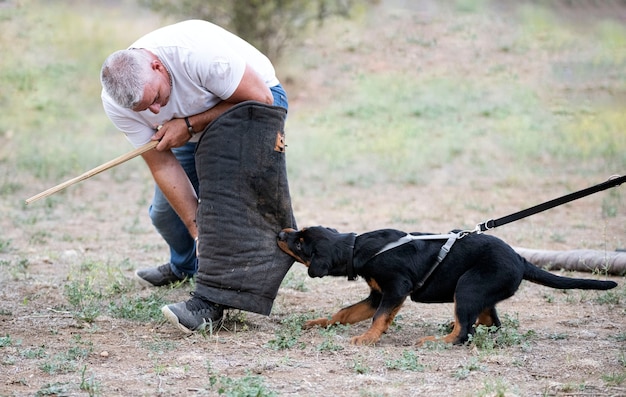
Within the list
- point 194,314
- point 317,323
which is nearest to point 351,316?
point 317,323

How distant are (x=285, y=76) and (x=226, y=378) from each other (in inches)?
499

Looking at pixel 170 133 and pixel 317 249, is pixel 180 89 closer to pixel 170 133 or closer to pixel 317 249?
pixel 170 133

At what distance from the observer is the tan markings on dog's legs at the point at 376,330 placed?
14.0 ft

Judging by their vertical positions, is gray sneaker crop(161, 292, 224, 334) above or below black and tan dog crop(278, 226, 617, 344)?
below

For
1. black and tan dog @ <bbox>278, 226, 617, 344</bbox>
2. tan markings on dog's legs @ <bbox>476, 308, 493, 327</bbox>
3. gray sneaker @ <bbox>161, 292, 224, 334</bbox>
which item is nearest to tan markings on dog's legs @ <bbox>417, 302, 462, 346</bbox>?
black and tan dog @ <bbox>278, 226, 617, 344</bbox>

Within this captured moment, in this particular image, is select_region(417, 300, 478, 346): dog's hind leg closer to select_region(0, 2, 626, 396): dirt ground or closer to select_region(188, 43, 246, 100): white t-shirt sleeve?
select_region(0, 2, 626, 396): dirt ground

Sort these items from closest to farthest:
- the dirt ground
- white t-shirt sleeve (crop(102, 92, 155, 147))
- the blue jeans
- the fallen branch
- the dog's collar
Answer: the dirt ground
the dog's collar
white t-shirt sleeve (crop(102, 92, 155, 147))
the blue jeans
the fallen branch

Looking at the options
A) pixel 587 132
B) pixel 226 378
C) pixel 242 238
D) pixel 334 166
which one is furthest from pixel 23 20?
pixel 226 378

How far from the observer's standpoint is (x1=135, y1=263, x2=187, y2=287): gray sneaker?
5656mm

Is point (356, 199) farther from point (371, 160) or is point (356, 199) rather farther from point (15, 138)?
point (15, 138)

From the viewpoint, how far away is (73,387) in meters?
3.36

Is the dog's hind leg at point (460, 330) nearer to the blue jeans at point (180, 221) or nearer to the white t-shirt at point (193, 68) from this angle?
the blue jeans at point (180, 221)

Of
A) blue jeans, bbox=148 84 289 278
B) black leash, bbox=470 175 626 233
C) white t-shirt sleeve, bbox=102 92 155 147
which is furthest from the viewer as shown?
blue jeans, bbox=148 84 289 278

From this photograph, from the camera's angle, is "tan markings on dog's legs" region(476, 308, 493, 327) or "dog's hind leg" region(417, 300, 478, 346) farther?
"tan markings on dog's legs" region(476, 308, 493, 327)
